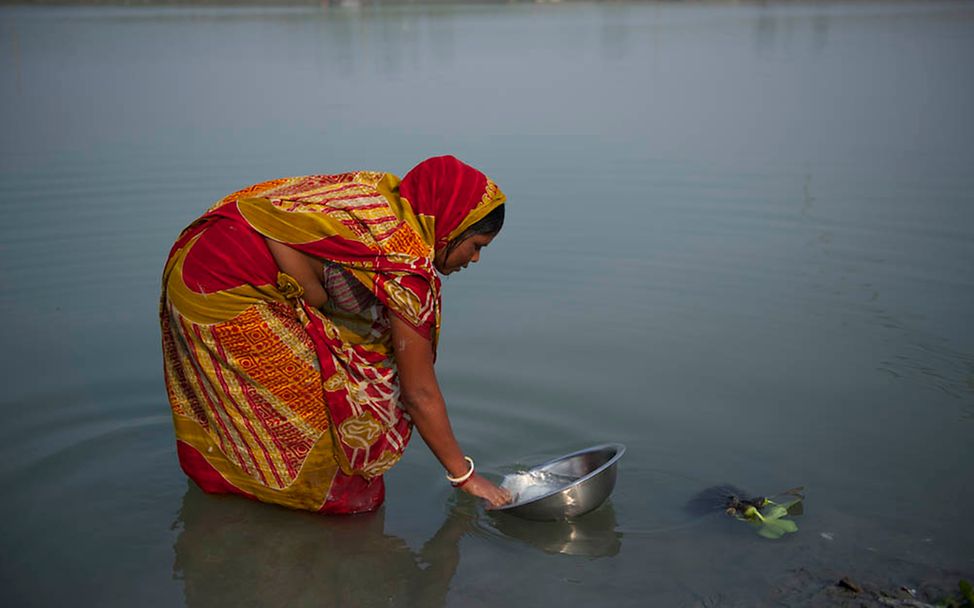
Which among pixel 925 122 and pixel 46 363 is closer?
pixel 46 363

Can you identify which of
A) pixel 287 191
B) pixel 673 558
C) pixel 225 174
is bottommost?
pixel 673 558

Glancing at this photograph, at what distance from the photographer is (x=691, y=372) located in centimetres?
443

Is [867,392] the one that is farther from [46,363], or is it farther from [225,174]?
[225,174]

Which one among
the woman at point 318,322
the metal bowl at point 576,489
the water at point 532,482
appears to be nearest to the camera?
the woman at point 318,322

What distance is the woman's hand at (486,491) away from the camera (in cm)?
291

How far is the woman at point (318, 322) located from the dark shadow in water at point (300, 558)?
19 cm

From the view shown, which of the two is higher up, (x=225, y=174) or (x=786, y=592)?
(x=225, y=174)

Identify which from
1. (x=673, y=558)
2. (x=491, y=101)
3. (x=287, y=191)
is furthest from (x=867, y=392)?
(x=491, y=101)

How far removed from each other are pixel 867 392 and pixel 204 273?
2.92 m

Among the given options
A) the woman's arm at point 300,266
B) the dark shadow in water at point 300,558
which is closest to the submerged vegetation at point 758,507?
the dark shadow in water at point 300,558

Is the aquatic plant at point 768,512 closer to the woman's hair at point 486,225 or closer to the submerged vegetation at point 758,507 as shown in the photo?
the submerged vegetation at point 758,507

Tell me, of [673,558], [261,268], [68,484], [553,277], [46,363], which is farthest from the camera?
[553,277]

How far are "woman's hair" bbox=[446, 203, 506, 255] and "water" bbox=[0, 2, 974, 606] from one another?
3.46 feet

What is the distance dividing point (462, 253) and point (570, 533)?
3.51ft
